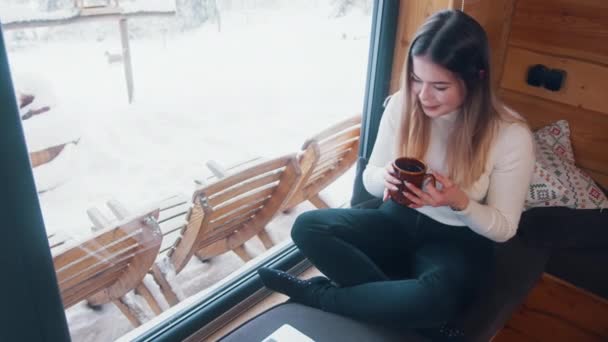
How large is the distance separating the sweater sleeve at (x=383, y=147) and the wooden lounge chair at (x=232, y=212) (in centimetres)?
51

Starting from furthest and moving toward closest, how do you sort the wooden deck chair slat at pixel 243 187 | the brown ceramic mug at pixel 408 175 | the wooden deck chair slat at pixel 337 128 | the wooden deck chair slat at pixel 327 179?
the wooden deck chair slat at pixel 327 179 < the wooden deck chair slat at pixel 337 128 < the wooden deck chair slat at pixel 243 187 < the brown ceramic mug at pixel 408 175

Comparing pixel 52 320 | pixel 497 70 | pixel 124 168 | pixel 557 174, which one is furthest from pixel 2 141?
pixel 497 70

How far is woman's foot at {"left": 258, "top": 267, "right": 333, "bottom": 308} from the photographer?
4.44 ft

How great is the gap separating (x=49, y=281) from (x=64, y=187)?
67cm

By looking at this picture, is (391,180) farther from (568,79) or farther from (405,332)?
(568,79)

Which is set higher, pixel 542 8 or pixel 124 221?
pixel 542 8

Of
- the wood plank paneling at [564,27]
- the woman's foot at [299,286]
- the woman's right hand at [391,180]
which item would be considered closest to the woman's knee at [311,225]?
the woman's foot at [299,286]

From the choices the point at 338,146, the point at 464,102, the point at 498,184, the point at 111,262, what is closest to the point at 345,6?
the point at 338,146

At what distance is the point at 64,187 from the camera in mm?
1616

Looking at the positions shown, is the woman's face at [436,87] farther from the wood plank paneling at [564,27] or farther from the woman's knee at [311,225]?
the wood plank paneling at [564,27]

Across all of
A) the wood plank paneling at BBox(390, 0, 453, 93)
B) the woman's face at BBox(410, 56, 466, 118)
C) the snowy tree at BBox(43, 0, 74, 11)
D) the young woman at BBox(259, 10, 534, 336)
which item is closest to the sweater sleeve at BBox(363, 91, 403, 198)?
the young woman at BBox(259, 10, 534, 336)

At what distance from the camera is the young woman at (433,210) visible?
1199 mm

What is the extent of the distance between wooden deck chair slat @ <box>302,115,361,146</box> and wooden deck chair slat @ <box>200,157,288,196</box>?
214 millimetres

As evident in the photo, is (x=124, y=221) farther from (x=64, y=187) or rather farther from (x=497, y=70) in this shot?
(x=497, y=70)
